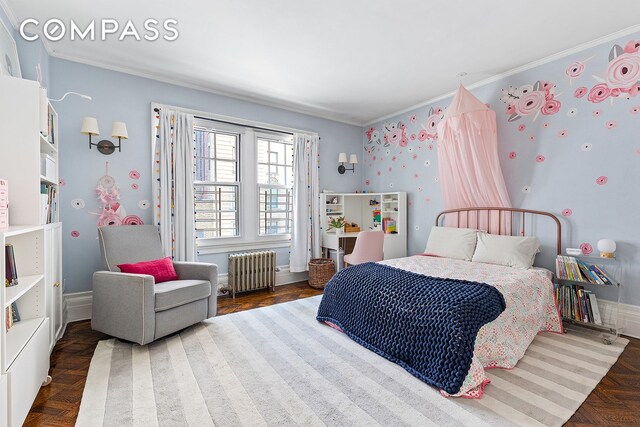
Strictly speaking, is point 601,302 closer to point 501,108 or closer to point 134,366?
point 501,108

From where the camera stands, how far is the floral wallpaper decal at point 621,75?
263 cm

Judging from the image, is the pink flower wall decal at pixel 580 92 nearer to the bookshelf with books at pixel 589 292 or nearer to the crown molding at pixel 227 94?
the bookshelf with books at pixel 589 292

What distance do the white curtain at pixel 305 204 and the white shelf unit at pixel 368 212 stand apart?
0.61 feet

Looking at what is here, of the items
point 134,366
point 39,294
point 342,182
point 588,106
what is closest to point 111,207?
point 39,294

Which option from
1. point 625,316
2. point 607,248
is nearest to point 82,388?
point 607,248

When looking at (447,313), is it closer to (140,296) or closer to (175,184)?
(140,296)

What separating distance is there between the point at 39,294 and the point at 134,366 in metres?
0.79

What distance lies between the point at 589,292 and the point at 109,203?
4.87 metres

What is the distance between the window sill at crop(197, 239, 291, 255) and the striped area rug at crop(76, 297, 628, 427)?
1.40m

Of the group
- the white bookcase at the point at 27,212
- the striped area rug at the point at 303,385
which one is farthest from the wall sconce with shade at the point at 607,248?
the white bookcase at the point at 27,212

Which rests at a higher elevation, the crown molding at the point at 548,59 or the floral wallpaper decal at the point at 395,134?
the crown molding at the point at 548,59

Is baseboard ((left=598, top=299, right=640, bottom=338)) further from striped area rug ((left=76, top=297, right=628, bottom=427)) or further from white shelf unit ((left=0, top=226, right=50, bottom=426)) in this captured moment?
white shelf unit ((left=0, top=226, right=50, bottom=426))

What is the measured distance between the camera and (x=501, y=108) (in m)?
3.51

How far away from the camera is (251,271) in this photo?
4043 mm
